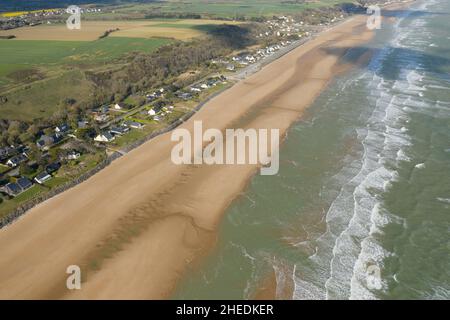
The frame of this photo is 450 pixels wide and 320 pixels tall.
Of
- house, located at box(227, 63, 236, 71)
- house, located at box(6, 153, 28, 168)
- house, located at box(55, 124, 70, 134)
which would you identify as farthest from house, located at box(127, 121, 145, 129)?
house, located at box(227, 63, 236, 71)

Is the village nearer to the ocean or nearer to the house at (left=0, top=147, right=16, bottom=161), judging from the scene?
the house at (left=0, top=147, right=16, bottom=161)

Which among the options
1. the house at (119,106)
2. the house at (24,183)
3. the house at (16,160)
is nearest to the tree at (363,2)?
the house at (119,106)

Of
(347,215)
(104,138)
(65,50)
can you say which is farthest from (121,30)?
(347,215)

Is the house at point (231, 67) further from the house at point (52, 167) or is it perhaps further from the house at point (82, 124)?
the house at point (52, 167)

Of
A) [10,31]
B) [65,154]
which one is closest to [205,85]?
[65,154]

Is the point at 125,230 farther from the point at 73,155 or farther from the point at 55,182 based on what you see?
the point at 73,155

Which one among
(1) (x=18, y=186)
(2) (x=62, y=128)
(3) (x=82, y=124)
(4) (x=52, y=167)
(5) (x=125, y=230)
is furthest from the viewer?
(3) (x=82, y=124)
